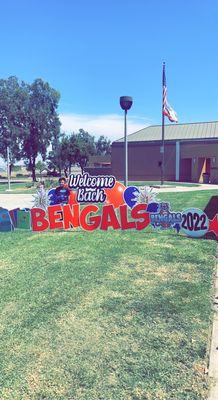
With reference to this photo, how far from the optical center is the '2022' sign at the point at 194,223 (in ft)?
27.5

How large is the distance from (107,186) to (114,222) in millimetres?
1746

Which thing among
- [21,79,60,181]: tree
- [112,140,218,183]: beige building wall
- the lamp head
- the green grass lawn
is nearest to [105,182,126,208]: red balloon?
the green grass lawn

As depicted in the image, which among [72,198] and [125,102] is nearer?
[72,198]

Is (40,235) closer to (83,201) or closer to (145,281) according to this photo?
(83,201)

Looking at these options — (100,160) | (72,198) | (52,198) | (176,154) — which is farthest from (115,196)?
(100,160)

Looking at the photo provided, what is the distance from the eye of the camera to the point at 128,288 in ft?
17.2

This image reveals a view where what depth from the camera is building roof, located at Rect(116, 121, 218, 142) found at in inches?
1875

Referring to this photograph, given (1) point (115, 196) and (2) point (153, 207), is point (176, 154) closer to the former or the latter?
(1) point (115, 196)

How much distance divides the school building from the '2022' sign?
119 feet

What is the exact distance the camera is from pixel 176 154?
48.1 meters

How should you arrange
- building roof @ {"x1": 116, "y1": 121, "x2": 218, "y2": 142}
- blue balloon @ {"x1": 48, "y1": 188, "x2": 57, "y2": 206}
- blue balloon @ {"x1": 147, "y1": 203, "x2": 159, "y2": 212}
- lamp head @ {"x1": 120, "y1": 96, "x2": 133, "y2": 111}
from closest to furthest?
1. blue balloon @ {"x1": 147, "y1": 203, "x2": 159, "y2": 212}
2. blue balloon @ {"x1": 48, "y1": 188, "x2": 57, "y2": 206}
3. lamp head @ {"x1": 120, "y1": 96, "x2": 133, "y2": 111}
4. building roof @ {"x1": 116, "y1": 121, "x2": 218, "y2": 142}

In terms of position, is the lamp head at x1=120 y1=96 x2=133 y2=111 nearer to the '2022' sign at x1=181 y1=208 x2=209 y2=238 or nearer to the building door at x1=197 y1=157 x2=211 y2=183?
the '2022' sign at x1=181 y1=208 x2=209 y2=238

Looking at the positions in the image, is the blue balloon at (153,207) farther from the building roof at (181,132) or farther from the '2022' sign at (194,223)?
the building roof at (181,132)

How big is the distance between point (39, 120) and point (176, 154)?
65.6 feet
